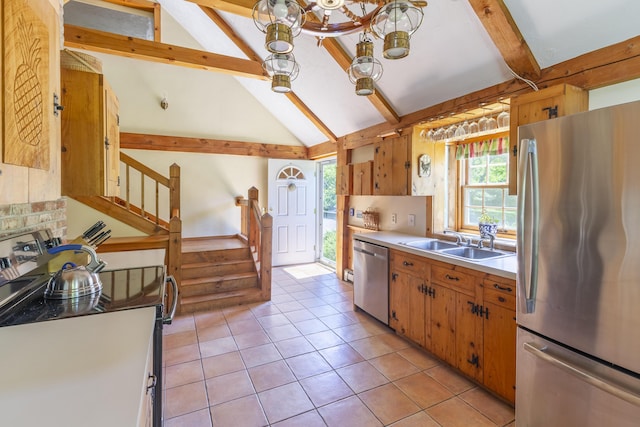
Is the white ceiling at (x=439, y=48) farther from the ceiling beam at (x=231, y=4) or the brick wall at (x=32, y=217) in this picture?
the brick wall at (x=32, y=217)

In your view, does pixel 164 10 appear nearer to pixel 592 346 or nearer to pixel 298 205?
pixel 298 205

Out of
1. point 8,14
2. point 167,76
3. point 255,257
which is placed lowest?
point 255,257

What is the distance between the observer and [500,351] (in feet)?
6.99

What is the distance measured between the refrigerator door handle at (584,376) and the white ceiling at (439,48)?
1939 millimetres

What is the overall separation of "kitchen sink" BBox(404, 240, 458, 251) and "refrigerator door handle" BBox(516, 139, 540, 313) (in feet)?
4.67

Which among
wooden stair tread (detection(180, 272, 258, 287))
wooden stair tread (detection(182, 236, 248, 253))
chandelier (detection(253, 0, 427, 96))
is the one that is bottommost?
wooden stair tread (detection(180, 272, 258, 287))

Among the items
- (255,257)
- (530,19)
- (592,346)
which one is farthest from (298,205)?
(592,346)

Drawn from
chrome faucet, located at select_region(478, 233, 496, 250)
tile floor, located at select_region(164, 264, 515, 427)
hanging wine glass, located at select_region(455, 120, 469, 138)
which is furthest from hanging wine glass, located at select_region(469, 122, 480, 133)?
tile floor, located at select_region(164, 264, 515, 427)

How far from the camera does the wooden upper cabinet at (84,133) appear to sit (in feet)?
5.68

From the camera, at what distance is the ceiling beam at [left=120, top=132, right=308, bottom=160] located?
505 cm

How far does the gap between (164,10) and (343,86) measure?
11.1 feet

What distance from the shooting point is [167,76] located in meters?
5.14

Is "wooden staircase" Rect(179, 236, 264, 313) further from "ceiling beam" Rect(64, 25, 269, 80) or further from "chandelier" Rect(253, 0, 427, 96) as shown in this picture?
"chandelier" Rect(253, 0, 427, 96)

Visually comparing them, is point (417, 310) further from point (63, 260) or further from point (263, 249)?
point (63, 260)
